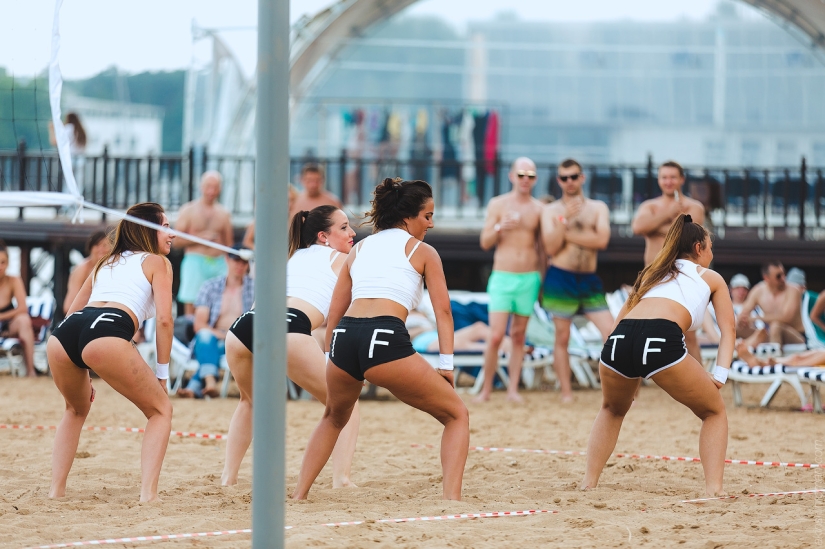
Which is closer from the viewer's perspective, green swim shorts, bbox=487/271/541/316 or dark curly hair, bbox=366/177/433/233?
dark curly hair, bbox=366/177/433/233

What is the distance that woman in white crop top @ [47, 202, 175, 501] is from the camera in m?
4.73

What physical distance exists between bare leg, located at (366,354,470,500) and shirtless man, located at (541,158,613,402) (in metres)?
4.48

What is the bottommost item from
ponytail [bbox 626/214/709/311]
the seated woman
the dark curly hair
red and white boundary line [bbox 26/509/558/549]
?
red and white boundary line [bbox 26/509/558/549]

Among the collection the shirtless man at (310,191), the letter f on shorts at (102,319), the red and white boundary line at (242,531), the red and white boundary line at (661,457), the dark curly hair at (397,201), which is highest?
the shirtless man at (310,191)

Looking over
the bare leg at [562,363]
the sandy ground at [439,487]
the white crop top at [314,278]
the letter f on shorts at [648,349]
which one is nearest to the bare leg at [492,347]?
the sandy ground at [439,487]

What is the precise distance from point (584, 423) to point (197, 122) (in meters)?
10.9

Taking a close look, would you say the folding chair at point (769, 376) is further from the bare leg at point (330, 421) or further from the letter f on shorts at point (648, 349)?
the bare leg at point (330, 421)

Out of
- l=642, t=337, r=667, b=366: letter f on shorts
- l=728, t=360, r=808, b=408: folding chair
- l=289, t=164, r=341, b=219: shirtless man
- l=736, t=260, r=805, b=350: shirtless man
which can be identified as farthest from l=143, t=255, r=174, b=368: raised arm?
l=736, t=260, r=805, b=350: shirtless man

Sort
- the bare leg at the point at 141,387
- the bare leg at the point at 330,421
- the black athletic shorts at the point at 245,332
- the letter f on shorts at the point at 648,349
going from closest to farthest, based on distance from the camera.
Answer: the bare leg at the point at 330,421 < the bare leg at the point at 141,387 < the letter f on shorts at the point at 648,349 < the black athletic shorts at the point at 245,332

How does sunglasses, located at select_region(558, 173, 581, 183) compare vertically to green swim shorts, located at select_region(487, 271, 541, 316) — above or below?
above

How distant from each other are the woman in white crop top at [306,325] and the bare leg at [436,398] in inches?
23.3

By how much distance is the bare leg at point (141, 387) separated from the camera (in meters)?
4.69

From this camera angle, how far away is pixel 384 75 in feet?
70.8

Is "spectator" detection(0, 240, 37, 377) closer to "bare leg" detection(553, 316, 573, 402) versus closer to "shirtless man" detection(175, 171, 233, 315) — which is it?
"shirtless man" detection(175, 171, 233, 315)
